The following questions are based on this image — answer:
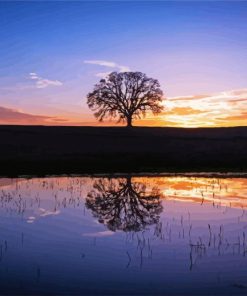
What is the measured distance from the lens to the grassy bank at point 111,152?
4309 cm

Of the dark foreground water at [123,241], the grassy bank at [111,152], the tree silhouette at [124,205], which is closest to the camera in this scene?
the dark foreground water at [123,241]

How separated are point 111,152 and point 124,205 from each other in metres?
33.5

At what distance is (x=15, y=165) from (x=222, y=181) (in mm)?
19425

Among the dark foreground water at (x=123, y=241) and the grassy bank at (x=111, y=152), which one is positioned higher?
the grassy bank at (x=111, y=152)

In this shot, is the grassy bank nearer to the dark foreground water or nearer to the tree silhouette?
the tree silhouette

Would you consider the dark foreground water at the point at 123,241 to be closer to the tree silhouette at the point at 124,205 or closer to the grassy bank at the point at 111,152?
the tree silhouette at the point at 124,205

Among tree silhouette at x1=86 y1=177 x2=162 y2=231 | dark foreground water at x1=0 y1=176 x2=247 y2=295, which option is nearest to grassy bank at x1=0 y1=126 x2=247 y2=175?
tree silhouette at x1=86 y1=177 x2=162 y2=231

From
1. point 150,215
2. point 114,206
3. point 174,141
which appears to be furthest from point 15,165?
point 174,141

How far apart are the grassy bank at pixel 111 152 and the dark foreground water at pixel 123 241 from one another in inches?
571

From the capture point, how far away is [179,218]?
19.8 metres

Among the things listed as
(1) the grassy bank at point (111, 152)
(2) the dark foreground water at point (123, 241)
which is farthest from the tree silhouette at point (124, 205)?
(1) the grassy bank at point (111, 152)

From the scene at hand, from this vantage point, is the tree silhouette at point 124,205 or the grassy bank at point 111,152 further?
the grassy bank at point 111,152

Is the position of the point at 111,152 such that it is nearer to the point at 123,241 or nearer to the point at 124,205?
the point at 124,205

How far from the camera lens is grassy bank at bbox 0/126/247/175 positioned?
43094 mm
